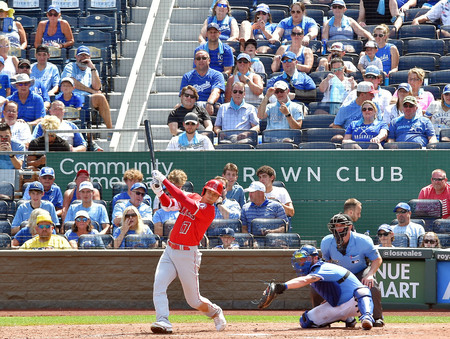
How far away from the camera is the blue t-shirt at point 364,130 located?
46.8 ft

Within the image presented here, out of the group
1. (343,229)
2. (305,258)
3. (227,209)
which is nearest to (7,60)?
(227,209)

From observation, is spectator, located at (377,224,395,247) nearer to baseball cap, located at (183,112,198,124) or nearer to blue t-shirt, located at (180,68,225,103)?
baseball cap, located at (183,112,198,124)

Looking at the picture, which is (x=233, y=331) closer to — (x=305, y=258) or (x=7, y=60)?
(x=305, y=258)

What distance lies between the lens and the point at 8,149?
14.4 metres

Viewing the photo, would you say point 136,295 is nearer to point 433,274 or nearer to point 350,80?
point 433,274

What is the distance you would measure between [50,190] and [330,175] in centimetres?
422

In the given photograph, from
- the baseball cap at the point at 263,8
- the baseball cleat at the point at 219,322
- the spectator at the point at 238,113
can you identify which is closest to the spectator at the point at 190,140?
the spectator at the point at 238,113

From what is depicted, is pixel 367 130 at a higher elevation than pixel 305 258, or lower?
higher

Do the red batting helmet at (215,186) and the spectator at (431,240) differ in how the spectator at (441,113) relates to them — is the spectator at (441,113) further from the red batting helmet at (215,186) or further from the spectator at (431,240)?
the red batting helmet at (215,186)

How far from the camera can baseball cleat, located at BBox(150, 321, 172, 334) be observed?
9461 millimetres

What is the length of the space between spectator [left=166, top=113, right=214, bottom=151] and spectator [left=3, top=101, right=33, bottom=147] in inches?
89.7

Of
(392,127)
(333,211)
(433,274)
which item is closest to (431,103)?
(392,127)

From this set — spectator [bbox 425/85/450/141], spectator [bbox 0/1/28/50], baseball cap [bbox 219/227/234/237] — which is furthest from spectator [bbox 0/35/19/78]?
spectator [bbox 425/85/450/141]

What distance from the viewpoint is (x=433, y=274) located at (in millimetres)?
12594
